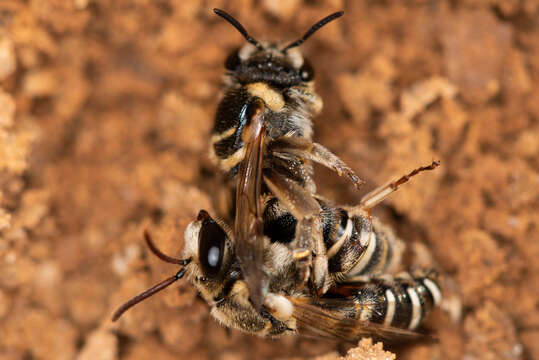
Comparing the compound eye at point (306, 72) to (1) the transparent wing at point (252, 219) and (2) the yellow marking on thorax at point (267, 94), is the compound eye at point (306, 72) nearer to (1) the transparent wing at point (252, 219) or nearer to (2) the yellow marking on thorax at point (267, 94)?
(2) the yellow marking on thorax at point (267, 94)

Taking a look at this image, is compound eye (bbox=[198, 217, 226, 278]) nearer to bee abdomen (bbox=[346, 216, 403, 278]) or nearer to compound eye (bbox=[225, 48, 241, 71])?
bee abdomen (bbox=[346, 216, 403, 278])

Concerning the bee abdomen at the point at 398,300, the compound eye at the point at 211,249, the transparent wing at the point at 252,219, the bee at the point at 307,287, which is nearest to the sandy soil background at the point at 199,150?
the bee abdomen at the point at 398,300

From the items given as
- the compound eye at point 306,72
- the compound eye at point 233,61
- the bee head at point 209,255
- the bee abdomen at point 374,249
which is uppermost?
the compound eye at point 306,72

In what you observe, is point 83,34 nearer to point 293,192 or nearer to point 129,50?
point 129,50

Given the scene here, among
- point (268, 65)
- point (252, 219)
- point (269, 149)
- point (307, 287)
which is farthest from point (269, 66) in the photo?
point (307, 287)

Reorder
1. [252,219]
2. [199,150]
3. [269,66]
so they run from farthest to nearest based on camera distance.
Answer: [199,150], [269,66], [252,219]

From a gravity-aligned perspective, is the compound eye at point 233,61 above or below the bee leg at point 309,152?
above

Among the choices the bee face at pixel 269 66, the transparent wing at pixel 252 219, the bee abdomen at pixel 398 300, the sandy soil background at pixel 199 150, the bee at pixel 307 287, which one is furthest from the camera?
the sandy soil background at pixel 199 150

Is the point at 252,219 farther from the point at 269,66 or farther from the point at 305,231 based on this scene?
the point at 269,66
